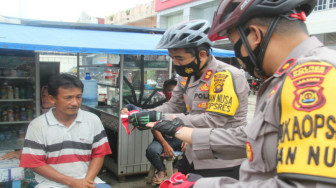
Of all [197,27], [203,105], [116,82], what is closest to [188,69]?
[203,105]

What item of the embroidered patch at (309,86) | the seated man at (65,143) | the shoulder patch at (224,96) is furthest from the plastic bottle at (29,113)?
the embroidered patch at (309,86)

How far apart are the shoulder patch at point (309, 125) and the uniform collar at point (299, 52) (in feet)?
0.38

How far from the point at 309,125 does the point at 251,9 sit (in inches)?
21.9

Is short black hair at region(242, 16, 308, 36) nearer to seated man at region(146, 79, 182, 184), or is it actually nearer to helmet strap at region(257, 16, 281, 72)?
helmet strap at region(257, 16, 281, 72)

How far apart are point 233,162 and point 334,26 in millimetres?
11747

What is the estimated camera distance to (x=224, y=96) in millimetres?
1878

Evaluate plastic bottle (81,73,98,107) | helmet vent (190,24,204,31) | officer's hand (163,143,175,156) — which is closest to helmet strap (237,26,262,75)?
helmet vent (190,24,204,31)

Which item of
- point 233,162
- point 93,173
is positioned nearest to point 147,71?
point 93,173

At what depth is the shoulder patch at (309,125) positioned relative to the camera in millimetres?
660

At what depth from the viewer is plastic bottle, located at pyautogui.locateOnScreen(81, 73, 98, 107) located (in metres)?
5.12

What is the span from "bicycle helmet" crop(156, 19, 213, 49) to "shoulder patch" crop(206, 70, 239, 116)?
44 cm

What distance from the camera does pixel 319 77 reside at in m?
0.72

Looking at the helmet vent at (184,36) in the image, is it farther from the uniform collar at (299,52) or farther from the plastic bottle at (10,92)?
the plastic bottle at (10,92)

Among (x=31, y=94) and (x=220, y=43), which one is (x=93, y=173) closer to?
(x=31, y=94)
